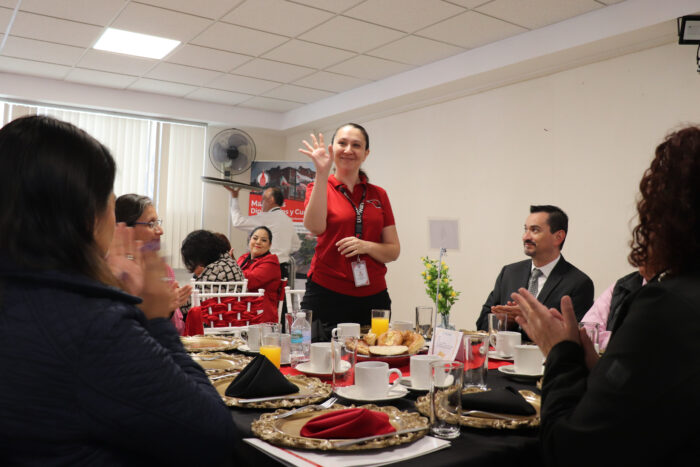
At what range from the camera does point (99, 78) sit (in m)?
6.18

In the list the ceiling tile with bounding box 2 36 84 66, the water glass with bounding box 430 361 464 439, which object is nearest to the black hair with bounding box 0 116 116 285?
the water glass with bounding box 430 361 464 439

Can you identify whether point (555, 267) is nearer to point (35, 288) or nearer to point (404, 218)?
point (35, 288)

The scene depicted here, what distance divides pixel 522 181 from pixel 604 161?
78cm

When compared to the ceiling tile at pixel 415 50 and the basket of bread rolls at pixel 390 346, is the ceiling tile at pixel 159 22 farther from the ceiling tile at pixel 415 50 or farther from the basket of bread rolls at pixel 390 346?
the basket of bread rolls at pixel 390 346

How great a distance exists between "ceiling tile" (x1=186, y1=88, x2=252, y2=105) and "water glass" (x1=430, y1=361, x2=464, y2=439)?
602 cm

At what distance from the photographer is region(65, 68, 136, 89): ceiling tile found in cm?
597

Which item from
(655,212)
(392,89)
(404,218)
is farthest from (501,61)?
(655,212)

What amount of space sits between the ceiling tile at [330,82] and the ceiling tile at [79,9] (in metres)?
2.12

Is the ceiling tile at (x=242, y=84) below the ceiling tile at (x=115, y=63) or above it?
above

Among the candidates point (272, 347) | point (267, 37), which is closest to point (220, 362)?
point (272, 347)

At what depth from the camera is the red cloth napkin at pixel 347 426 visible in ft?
3.67

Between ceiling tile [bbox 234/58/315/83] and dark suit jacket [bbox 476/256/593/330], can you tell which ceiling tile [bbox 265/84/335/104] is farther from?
dark suit jacket [bbox 476/256/593/330]

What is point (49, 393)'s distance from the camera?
0.79m

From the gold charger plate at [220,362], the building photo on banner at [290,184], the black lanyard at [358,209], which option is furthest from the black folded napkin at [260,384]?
the building photo on banner at [290,184]
